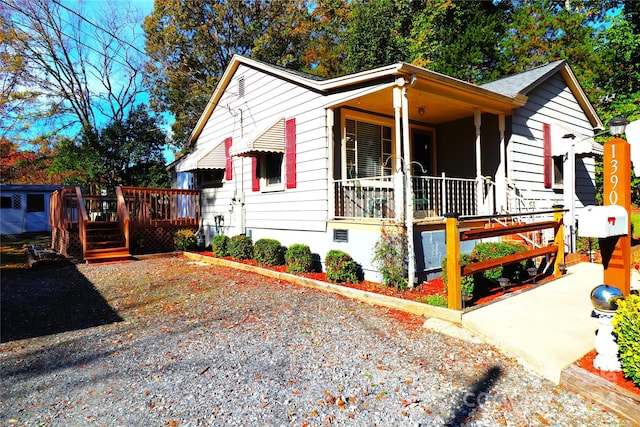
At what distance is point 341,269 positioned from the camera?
22.2ft

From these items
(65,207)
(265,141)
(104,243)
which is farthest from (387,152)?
(65,207)

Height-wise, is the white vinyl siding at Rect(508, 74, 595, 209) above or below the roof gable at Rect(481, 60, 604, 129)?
below

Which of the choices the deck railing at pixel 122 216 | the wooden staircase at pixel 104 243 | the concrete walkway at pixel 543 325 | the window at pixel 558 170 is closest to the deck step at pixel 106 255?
the wooden staircase at pixel 104 243

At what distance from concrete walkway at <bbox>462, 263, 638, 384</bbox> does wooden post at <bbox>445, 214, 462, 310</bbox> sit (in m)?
0.22

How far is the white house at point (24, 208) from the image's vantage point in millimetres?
20047

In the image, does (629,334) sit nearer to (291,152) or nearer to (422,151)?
(291,152)

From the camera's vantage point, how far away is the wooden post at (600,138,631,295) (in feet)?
12.1

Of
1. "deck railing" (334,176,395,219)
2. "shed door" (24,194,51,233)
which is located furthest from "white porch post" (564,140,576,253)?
"shed door" (24,194,51,233)

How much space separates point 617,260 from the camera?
3.72 m

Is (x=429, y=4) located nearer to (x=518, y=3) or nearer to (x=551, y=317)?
(x=518, y=3)

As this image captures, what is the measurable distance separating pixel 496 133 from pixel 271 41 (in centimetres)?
1728

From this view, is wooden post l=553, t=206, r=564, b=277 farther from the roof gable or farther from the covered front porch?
the roof gable

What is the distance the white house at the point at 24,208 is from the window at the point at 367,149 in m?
18.7

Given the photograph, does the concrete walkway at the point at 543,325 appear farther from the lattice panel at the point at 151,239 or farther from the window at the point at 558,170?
the lattice panel at the point at 151,239
